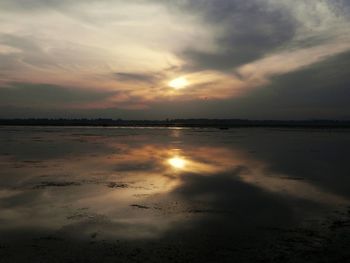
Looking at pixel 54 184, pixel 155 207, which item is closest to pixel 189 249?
pixel 155 207

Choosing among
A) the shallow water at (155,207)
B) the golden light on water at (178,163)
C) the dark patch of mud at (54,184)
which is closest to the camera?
the shallow water at (155,207)

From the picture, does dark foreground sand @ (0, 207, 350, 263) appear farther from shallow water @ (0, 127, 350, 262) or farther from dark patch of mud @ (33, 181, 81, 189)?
dark patch of mud @ (33, 181, 81, 189)

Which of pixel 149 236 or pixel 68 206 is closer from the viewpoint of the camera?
pixel 149 236

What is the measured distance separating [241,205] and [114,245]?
20.7 feet

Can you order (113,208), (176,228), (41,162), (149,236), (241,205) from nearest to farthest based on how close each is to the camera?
1. (149,236)
2. (176,228)
3. (113,208)
4. (241,205)
5. (41,162)

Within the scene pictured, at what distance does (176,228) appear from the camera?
11492mm

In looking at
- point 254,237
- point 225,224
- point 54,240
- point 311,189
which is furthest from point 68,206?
point 311,189

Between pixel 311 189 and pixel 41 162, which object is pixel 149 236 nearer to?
pixel 311 189

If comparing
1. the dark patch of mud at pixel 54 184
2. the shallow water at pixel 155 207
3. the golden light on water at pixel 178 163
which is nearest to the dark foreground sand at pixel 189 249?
the shallow water at pixel 155 207

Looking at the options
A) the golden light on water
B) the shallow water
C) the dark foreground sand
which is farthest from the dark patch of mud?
the golden light on water

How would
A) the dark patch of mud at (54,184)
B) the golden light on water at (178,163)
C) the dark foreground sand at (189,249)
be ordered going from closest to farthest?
the dark foreground sand at (189,249), the dark patch of mud at (54,184), the golden light on water at (178,163)

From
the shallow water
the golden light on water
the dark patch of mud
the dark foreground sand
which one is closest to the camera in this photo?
the dark foreground sand

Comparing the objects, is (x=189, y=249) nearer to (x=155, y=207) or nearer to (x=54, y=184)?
(x=155, y=207)

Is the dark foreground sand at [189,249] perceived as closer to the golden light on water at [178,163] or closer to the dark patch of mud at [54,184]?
the dark patch of mud at [54,184]
